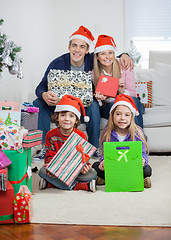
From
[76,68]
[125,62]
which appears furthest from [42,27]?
[125,62]

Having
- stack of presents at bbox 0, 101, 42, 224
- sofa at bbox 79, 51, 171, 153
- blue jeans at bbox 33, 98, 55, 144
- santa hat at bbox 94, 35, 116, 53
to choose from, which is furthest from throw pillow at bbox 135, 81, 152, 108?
stack of presents at bbox 0, 101, 42, 224

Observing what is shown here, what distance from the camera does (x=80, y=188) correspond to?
2020mm

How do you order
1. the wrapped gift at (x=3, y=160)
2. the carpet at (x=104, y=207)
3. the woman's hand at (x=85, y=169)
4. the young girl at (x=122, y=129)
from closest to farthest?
the carpet at (x=104, y=207)
the wrapped gift at (x=3, y=160)
the woman's hand at (x=85, y=169)
the young girl at (x=122, y=129)

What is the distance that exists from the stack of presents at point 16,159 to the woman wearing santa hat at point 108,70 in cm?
102

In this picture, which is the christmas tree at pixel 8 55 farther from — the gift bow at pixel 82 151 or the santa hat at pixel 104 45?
the santa hat at pixel 104 45

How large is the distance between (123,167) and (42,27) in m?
2.84

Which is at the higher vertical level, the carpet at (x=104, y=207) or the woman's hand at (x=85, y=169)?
the woman's hand at (x=85, y=169)

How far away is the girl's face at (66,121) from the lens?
82.8 inches

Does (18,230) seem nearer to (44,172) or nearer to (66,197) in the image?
(66,197)

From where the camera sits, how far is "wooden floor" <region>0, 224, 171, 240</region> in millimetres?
1329

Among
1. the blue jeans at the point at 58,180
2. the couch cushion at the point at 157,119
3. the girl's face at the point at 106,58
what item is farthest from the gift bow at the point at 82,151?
the couch cushion at the point at 157,119

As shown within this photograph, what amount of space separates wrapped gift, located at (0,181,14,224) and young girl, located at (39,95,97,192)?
49 centimetres

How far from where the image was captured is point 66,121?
2117 millimetres

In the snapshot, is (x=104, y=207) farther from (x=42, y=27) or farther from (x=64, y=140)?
(x=42, y=27)
